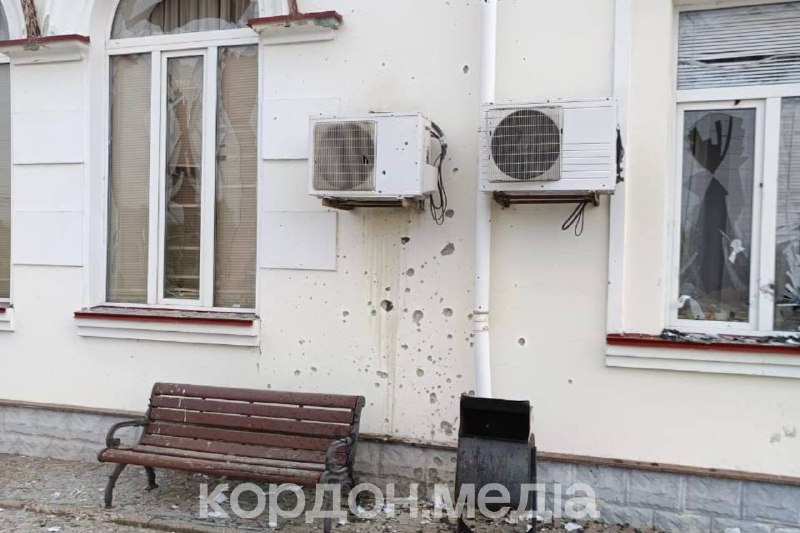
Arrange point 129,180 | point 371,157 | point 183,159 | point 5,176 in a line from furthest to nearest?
point 5,176
point 129,180
point 183,159
point 371,157

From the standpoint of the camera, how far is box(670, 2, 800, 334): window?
12.5ft

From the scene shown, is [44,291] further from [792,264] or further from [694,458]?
[792,264]

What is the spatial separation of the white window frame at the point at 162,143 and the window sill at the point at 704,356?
249 centimetres

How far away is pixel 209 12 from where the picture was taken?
4.89 m

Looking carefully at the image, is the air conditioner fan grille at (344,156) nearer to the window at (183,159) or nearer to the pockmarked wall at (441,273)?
the pockmarked wall at (441,273)

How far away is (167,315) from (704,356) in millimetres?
3478

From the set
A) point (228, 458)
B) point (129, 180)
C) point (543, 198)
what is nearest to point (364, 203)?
point (543, 198)

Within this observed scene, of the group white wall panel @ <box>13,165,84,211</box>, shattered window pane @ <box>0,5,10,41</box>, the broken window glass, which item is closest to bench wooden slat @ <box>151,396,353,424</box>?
the broken window glass

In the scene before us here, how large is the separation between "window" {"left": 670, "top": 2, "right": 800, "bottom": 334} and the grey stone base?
88 cm

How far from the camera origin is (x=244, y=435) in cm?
420

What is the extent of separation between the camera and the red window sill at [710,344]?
3.60 m

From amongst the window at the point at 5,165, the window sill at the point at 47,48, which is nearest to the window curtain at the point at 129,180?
the window sill at the point at 47,48

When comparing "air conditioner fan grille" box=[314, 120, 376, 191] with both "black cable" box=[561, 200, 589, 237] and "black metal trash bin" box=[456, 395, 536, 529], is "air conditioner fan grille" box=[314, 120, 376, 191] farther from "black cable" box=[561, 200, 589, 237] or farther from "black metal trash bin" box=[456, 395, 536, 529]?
"black metal trash bin" box=[456, 395, 536, 529]

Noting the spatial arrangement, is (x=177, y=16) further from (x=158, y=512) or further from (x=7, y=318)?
(x=158, y=512)
